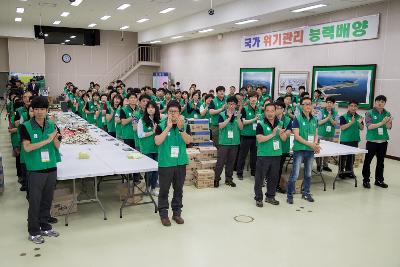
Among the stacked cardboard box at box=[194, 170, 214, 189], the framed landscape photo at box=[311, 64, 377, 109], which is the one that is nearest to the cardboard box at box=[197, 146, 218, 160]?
the stacked cardboard box at box=[194, 170, 214, 189]

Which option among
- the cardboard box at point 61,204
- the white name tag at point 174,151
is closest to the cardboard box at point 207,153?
the white name tag at point 174,151

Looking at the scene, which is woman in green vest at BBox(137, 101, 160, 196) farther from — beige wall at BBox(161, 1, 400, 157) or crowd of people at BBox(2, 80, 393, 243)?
beige wall at BBox(161, 1, 400, 157)

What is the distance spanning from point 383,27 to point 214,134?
491 cm

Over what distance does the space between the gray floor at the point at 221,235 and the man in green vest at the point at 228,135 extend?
68 centimetres

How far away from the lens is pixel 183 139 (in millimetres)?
4461

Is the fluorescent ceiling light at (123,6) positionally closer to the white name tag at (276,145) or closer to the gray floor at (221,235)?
the gray floor at (221,235)

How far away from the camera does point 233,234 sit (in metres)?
4.43

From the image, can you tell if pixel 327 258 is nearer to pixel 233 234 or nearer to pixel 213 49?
pixel 233 234

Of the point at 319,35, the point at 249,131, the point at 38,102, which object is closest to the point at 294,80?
the point at 319,35

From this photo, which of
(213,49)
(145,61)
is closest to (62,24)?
(145,61)

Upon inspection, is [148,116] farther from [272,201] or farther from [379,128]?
[379,128]

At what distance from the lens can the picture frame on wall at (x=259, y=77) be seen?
12333 millimetres

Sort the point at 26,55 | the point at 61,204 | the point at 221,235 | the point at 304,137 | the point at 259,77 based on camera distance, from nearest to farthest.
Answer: the point at 221,235 < the point at 61,204 < the point at 304,137 < the point at 259,77 < the point at 26,55

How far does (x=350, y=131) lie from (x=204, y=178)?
117 inches
